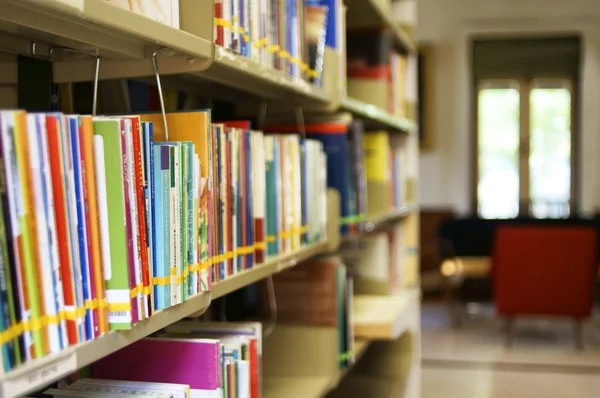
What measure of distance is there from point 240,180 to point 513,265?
165 inches

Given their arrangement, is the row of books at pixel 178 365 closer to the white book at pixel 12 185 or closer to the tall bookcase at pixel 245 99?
the tall bookcase at pixel 245 99

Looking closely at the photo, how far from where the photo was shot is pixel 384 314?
8.32 feet

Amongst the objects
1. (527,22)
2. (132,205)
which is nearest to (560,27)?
(527,22)

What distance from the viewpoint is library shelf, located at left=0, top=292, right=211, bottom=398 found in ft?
2.34

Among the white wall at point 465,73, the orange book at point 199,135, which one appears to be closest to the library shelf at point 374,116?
the orange book at point 199,135

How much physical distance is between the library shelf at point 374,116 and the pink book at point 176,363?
3.39 feet

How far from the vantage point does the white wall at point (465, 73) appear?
701 centimetres

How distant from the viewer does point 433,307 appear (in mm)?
6738

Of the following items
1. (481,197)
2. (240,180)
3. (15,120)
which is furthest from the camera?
(481,197)

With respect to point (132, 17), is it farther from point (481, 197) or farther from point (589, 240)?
point (481, 197)

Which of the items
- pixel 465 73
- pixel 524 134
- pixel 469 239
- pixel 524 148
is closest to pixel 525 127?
pixel 524 134

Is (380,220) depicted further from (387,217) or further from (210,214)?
(210,214)

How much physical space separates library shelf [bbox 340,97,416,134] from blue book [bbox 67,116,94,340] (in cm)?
128

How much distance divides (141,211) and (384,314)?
1.71 m
